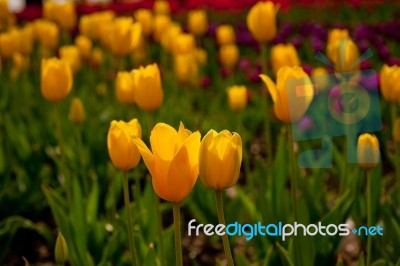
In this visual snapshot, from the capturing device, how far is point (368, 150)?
166 cm

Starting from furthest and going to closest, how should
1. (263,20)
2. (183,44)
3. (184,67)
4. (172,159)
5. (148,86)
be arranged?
(183,44) < (184,67) < (263,20) < (148,86) < (172,159)

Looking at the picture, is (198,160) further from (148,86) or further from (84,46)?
(84,46)

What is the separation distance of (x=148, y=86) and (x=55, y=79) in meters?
0.54

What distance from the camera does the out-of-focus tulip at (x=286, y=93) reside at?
1.57 meters

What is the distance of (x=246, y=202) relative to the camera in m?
2.39

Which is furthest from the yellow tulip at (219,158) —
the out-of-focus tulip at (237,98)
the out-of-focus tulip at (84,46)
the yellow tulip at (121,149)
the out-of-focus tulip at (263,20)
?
the out-of-focus tulip at (84,46)

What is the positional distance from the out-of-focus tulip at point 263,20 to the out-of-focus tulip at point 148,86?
29.7 inches

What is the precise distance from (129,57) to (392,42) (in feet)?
7.62

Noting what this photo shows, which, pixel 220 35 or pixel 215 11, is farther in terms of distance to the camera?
pixel 215 11

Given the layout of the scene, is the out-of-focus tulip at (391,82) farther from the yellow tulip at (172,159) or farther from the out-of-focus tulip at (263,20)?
the yellow tulip at (172,159)

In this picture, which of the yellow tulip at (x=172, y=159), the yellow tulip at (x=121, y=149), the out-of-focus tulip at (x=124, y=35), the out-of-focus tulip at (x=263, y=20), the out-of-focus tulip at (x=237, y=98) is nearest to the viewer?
the yellow tulip at (x=172, y=159)

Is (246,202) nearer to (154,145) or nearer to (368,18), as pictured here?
(154,145)

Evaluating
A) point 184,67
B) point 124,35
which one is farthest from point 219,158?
point 184,67

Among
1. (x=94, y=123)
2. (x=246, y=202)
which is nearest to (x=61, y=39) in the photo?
(x=94, y=123)
